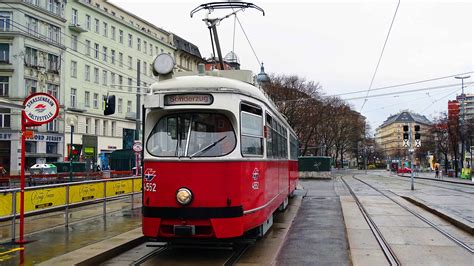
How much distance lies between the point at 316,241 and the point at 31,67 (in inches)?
1586

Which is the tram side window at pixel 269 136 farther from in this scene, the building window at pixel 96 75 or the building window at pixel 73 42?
the building window at pixel 96 75

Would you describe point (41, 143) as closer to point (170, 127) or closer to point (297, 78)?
point (297, 78)

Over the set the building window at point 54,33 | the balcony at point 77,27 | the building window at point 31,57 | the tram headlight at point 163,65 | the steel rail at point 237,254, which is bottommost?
the steel rail at point 237,254

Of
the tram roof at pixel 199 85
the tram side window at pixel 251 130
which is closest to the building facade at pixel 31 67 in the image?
the tram roof at pixel 199 85

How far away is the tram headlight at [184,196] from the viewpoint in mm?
7391

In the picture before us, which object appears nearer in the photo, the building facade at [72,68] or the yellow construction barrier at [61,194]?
the yellow construction barrier at [61,194]

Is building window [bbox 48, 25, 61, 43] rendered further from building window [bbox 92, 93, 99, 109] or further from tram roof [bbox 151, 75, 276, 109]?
tram roof [bbox 151, 75, 276, 109]

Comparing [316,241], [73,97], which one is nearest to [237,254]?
[316,241]

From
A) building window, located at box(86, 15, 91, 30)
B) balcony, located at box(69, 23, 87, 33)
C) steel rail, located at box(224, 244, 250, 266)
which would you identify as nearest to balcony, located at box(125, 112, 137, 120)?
building window, located at box(86, 15, 91, 30)

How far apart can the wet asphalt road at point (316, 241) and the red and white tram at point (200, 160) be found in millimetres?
1019

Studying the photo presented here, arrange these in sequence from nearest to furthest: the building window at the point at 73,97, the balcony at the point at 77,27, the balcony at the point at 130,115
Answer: the balcony at the point at 77,27 < the building window at the point at 73,97 < the balcony at the point at 130,115

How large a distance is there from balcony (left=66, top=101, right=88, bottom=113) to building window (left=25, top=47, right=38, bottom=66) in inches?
255

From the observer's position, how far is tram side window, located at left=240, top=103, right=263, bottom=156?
311 inches

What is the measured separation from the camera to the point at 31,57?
43469 millimetres
